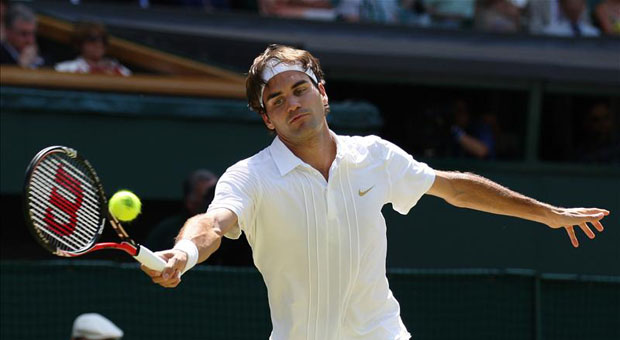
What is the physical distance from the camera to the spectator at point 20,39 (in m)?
8.48

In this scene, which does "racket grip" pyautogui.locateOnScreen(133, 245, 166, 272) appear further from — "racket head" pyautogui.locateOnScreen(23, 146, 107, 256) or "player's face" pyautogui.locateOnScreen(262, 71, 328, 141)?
"player's face" pyautogui.locateOnScreen(262, 71, 328, 141)

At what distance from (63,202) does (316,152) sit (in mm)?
1111

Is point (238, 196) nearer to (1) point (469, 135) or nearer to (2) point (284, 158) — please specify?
(2) point (284, 158)

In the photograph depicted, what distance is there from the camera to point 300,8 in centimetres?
1061

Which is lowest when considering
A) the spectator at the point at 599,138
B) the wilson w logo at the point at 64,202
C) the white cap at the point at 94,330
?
the white cap at the point at 94,330

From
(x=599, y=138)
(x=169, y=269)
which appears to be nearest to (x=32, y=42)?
(x=169, y=269)

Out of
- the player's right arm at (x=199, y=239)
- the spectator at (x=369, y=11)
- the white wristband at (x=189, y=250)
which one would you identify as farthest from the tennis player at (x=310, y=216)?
the spectator at (x=369, y=11)

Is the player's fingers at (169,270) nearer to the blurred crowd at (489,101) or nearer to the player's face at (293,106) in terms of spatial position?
the player's face at (293,106)

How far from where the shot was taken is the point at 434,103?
415 inches

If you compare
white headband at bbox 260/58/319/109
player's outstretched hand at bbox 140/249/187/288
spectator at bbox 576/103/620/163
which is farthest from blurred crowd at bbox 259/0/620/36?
player's outstretched hand at bbox 140/249/187/288

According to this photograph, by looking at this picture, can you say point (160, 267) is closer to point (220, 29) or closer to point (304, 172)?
point (304, 172)

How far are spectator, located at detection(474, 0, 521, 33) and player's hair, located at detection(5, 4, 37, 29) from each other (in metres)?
4.75

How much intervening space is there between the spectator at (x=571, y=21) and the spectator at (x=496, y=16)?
35 cm

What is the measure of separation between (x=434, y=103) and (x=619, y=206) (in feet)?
6.57
